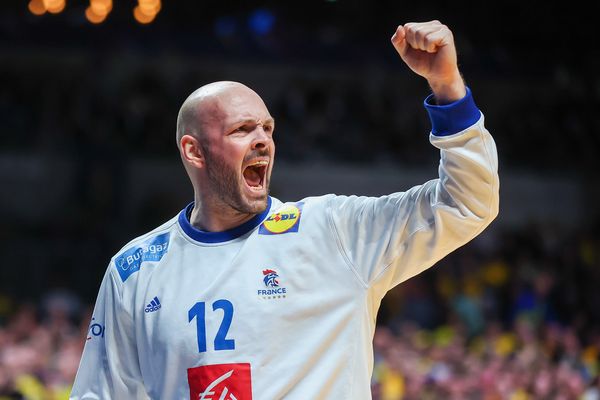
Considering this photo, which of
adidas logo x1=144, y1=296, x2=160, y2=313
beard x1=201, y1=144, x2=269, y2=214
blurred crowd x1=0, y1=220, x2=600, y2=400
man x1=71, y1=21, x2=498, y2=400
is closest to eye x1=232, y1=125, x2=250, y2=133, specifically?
man x1=71, y1=21, x2=498, y2=400

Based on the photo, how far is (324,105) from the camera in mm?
16531

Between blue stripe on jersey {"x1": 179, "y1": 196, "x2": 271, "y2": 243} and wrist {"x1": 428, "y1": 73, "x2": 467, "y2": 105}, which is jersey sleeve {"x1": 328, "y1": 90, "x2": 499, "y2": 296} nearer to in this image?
wrist {"x1": 428, "y1": 73, "x2": 467, "y2": 105}

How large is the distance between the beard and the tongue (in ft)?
0.10

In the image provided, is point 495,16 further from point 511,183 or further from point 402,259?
point 402,259

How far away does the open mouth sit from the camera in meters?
3.41

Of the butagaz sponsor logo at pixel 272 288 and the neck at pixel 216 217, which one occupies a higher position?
the neck at pixel 216 217

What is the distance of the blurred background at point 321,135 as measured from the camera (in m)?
13.7

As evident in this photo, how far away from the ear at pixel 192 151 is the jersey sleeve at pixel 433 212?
47 centimetres

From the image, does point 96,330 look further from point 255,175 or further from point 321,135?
point 321,135

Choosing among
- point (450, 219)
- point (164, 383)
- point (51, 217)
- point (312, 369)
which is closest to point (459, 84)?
point (450, 219)

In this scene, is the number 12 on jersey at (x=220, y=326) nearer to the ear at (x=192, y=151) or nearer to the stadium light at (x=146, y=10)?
the ear at (x=192, y=151)

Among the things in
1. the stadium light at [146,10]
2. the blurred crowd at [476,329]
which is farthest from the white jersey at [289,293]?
the stadium light at [146,10]

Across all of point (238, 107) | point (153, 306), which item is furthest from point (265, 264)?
point (238, 107)

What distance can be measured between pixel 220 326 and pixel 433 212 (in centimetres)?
77
